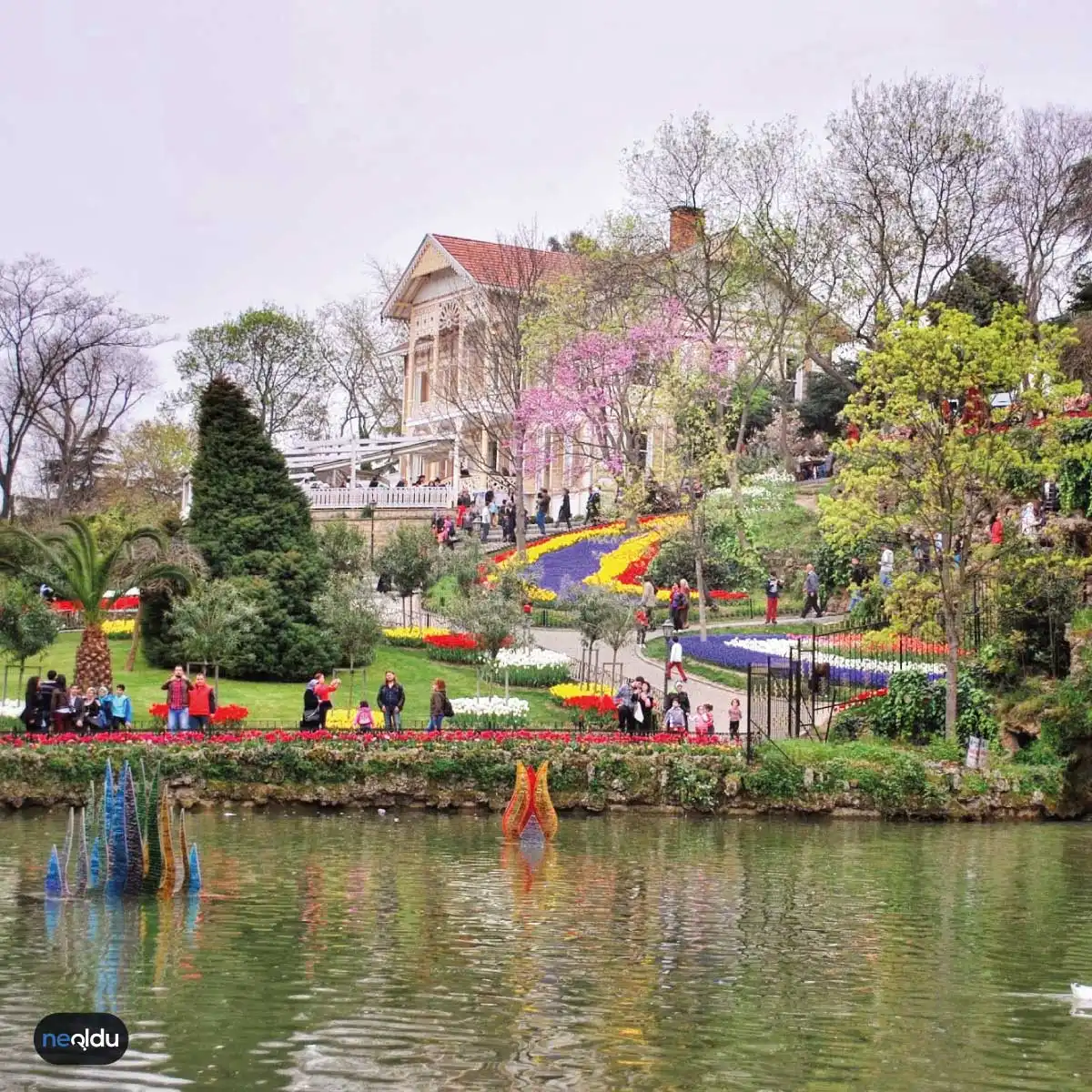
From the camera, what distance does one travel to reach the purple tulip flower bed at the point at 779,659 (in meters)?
28.2

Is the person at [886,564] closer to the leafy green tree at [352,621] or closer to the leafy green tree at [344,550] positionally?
the leafy green tree at [344,550]

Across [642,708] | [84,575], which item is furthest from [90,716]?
[642,708]

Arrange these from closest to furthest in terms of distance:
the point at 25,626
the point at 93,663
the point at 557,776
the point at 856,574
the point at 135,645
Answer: the point at 557,776 → the point at 25,626 → the point at 93,663 → the point at 135,645 → the point at 856,574

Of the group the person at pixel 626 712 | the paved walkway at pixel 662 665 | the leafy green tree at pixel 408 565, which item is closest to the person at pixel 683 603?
the paved walkway at pixel 662 665

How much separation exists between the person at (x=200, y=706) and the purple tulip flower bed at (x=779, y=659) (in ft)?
27.2

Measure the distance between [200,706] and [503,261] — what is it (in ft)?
122

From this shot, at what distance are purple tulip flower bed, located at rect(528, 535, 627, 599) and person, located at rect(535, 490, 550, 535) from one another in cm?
352

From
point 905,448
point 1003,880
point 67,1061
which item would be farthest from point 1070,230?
point 67,1061

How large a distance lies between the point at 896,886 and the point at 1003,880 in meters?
1.28

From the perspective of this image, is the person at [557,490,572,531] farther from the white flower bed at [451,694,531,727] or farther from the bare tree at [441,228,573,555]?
the white flower bed at [451,694,531,727]

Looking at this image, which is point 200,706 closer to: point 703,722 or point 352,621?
point 352,621

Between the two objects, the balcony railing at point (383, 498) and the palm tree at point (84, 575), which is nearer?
the palm tree at point (84, 575)

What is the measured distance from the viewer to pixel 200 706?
24.9 m
